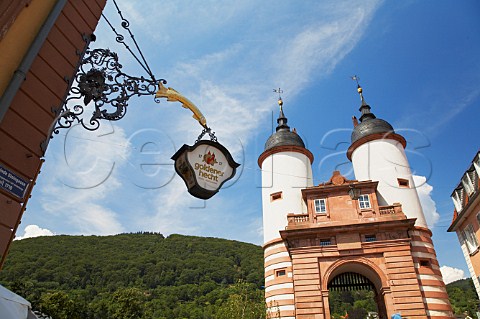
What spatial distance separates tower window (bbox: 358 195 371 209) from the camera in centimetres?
2640

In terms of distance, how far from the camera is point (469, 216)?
2558cm

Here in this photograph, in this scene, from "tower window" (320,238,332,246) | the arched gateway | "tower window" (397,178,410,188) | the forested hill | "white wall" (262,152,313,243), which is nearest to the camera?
the arched gateway

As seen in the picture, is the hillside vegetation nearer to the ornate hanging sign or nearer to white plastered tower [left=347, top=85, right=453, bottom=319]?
white plastered tower [left=347, top=85, right=453, bottom=319]

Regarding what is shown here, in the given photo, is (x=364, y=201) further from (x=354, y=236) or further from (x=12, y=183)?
(x=12, y=183)

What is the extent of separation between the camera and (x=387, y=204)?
27797 mm

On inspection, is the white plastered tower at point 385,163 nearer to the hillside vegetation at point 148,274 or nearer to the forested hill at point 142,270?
the hillside vegetation at point 148,274

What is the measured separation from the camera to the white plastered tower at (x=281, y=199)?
83.0 ft

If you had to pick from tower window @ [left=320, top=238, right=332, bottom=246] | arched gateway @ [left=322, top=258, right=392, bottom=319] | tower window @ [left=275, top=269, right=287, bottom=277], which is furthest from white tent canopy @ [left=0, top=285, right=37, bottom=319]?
tower window @ [left=275, top=269, right=287, bottom=277]

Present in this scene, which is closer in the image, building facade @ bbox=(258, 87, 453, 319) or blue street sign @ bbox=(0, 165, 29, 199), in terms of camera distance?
blue street sign @ bbox=(0, 165, 29, 199)

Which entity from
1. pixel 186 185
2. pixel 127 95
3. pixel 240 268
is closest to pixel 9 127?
pixel 127 95

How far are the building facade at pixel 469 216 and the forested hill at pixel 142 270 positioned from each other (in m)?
38.0

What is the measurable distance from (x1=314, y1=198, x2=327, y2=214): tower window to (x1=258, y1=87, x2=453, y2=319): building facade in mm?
73

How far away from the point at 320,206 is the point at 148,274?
80445 mm

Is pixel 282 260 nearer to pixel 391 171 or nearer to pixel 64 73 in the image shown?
pixel 391 171
